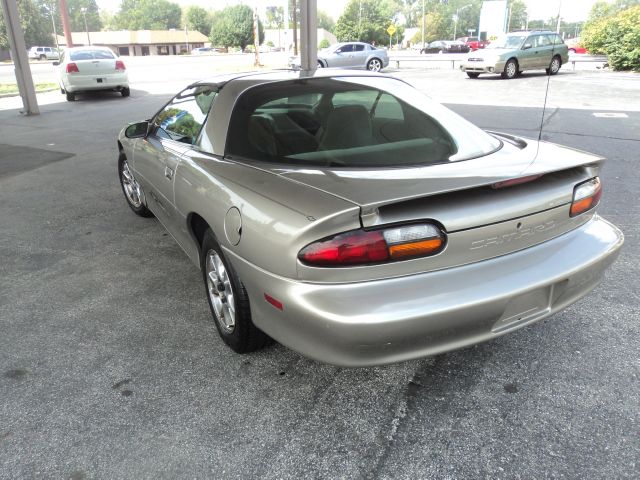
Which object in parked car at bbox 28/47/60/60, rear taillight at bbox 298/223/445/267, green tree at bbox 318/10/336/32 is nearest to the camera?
rear taillight at bbox 298/223/445/267

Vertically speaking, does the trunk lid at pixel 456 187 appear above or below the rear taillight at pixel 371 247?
above

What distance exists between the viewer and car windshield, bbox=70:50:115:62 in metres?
15.4

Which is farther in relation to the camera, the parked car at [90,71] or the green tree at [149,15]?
the green tree at [149,15]

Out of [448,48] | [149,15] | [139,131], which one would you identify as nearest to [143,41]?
[149,15]

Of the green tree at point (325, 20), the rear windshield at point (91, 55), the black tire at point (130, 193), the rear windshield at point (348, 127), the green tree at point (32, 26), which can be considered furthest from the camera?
the green tree at point (325, 20)

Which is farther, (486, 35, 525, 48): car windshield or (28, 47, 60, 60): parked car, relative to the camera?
(28, 47, 60, 60): parked car

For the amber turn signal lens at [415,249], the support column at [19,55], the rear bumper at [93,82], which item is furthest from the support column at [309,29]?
the amber turn signal lens at [415,249]

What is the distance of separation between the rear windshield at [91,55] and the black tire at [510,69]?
13.7m

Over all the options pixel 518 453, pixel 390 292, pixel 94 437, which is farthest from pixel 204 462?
pixel 518 453

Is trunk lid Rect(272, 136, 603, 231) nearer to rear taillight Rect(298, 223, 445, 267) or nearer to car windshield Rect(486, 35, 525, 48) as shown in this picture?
rear taillight Rect(298, 223, 445, 267)

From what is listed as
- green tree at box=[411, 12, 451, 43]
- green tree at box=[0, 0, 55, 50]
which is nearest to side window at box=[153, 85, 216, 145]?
green tree at box=[0, 0, 55, 50]

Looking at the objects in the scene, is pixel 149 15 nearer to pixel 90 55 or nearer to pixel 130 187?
pixel 90 55

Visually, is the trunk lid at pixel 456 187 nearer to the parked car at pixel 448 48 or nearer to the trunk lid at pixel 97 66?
the trunk lid at pixel 97 66

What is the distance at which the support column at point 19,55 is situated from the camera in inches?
467
